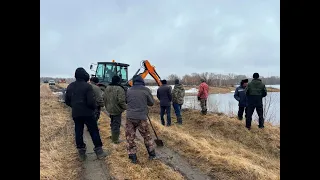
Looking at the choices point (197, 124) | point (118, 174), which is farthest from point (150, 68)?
point (118, 174)

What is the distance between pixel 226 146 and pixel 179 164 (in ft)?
9.69

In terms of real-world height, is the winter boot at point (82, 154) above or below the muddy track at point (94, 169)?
above

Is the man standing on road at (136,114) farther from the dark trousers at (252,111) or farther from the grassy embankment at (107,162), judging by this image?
the dark trousers at (252,111)

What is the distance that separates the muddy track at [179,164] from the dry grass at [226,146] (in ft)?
0.59

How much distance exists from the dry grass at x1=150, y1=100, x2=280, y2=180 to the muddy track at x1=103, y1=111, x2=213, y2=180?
0.59ft

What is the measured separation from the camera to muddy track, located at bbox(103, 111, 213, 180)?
213 inches

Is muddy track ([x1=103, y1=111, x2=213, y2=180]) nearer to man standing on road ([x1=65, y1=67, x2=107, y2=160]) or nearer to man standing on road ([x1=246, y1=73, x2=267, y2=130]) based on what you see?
man standing on road ([x1=65, y1=67, x2=107, y2=160])

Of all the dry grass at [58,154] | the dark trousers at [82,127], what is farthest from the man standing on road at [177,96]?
the dark trousers at [82,127]

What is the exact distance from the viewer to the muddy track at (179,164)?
541 cm

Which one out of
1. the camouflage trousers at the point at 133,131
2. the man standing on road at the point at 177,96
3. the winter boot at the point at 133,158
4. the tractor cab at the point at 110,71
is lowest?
the winter boot at the point at 133,158

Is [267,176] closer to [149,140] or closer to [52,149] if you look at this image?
[149,140]

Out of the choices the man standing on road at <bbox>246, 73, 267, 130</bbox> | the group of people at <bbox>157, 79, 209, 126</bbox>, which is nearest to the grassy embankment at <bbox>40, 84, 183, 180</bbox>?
the group of people at <bbox>157, 79, 209, 126</bbox>

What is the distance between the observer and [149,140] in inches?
238

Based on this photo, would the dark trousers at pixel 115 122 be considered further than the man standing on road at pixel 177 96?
No
